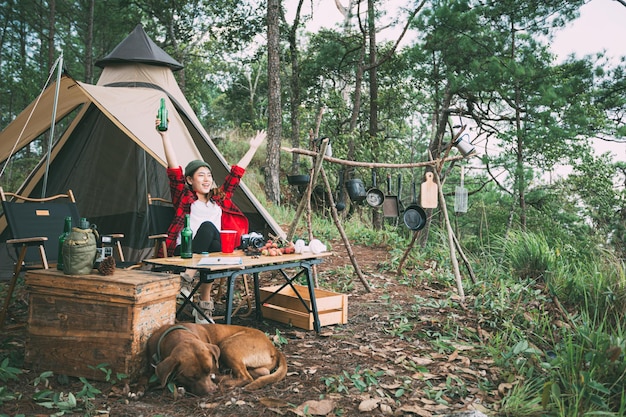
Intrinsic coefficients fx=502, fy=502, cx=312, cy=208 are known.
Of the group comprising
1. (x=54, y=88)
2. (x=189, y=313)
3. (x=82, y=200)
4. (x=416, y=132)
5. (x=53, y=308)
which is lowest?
(x=189, y=313)

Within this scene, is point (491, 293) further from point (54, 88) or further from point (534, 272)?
point (54, 88)

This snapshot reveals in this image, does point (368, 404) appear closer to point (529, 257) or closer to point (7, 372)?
point (7, 372)

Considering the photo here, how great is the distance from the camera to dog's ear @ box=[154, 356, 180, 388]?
2.36 meters

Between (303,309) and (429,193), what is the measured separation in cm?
187

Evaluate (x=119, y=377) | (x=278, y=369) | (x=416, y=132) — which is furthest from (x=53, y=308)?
(x=416, y=132)

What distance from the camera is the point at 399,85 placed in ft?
43.2

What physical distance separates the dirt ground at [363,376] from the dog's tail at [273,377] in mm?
37

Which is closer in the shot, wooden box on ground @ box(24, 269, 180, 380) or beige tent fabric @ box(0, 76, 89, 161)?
wooden box on ground @ box(24, 269, 180, 380)

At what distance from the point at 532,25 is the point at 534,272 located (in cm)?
649

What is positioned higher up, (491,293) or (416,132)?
(416,132)

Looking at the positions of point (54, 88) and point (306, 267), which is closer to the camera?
point (306, 267)

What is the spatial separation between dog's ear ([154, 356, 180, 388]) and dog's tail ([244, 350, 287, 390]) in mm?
420

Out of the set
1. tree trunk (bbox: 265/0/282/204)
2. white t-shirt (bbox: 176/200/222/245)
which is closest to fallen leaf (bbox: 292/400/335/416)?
white t-shirt (bbox: 176/200/222/245)

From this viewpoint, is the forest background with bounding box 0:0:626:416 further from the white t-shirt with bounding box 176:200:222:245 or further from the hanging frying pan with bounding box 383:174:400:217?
the white t-shirt with bounding box 176:200:222:245
